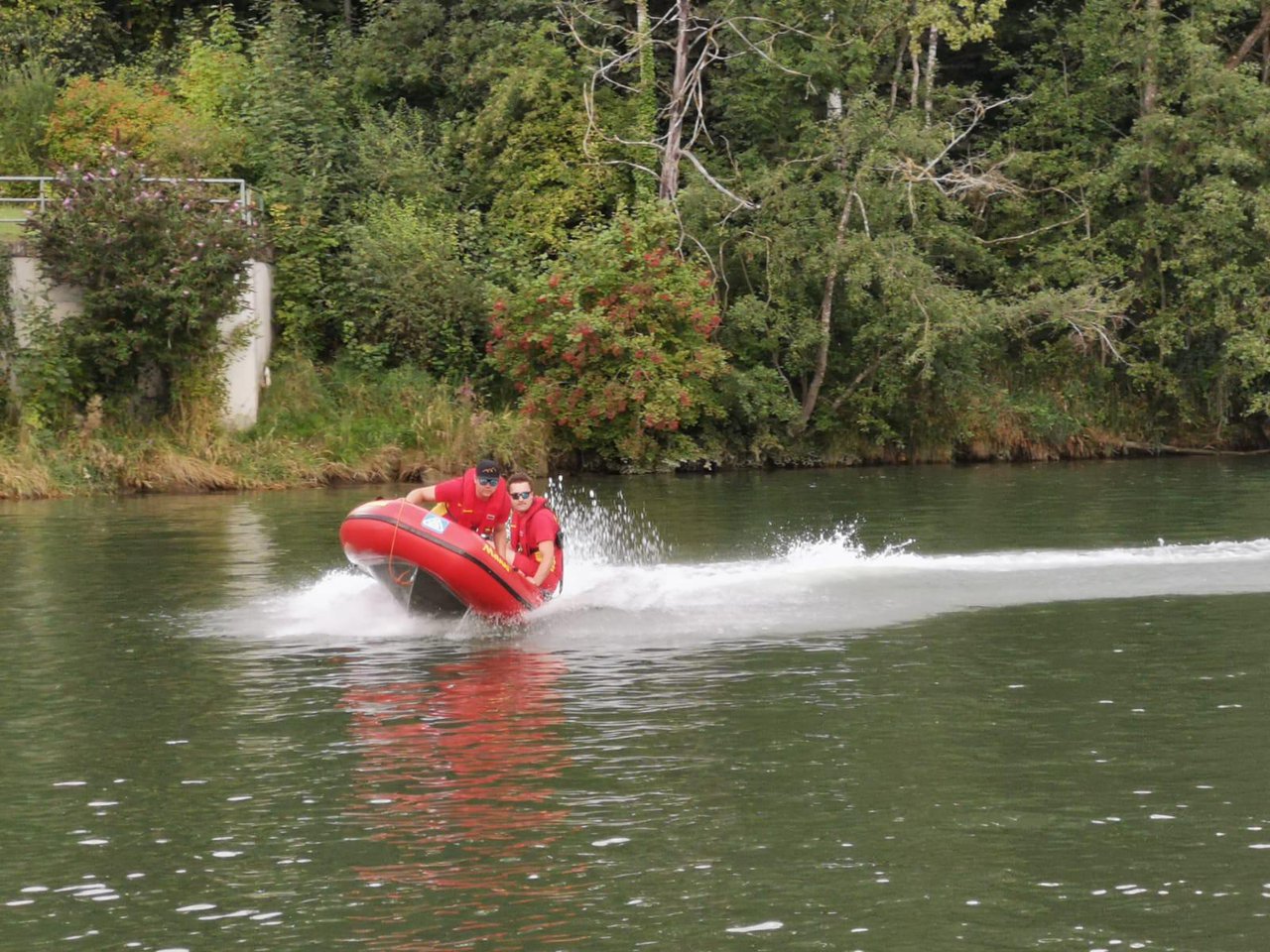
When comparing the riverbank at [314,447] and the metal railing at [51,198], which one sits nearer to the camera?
the riverbank at [314,447]

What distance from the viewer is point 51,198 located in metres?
29.9

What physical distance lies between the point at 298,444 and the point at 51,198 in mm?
5466

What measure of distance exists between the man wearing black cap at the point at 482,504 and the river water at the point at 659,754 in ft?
2.98

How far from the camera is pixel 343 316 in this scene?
111 ft

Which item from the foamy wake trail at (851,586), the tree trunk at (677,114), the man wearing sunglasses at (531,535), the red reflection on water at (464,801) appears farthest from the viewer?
the tree trunk at (677,114)

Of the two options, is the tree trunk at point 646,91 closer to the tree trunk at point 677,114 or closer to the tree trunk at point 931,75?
the tree trunk at point 677,114

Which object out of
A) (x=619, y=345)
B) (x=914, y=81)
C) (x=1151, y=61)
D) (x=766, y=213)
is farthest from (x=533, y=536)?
(x=1151, y=61)

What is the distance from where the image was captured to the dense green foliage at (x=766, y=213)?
Answer: 106 feet

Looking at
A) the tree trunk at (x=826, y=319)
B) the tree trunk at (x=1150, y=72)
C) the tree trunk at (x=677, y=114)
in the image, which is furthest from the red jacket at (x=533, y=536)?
the tree trunk at (x=1150, y=72)

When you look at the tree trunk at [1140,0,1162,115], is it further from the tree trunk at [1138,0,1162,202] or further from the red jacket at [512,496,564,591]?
the red jacket at [512,496,564,591]

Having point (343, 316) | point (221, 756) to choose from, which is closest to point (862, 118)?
point (343, 316)

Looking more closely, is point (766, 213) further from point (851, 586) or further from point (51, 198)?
point (851, 586)

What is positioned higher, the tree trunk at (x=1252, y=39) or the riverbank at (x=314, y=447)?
the tree trunk at (x=1252, y=39)

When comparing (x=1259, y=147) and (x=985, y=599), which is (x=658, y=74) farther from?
(x=985, y=599)
